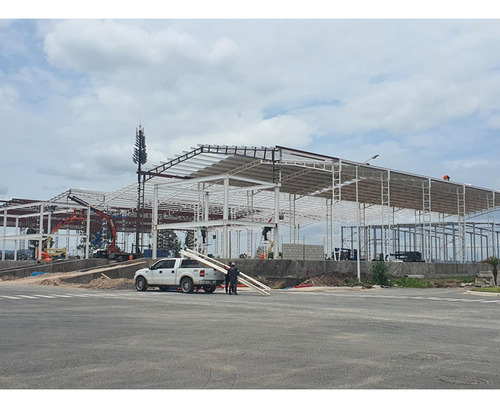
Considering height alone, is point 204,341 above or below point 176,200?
below

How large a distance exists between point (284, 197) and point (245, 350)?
46.9 metres

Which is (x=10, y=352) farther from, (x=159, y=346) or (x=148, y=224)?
(x=148, y=224)

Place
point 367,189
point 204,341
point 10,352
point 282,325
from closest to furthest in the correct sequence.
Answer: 1. point 10,352
2. point 204,341
3. point 282,325
4. point 367,189

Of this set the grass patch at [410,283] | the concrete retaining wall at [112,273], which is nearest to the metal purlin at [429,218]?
the grass patch at [410,283]

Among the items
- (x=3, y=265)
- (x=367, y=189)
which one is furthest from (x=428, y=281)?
(x=3, y=265)

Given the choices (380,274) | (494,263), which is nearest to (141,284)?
(380,274)

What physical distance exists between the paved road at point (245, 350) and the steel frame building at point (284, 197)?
1995 centimetres

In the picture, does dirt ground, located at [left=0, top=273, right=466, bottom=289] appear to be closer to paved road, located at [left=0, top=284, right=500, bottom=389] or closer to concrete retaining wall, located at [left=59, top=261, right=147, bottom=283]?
concrete retaining wall, located at [left=59, top=261, right=147, bottom=283]

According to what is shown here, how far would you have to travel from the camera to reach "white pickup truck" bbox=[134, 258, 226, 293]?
1005 inches

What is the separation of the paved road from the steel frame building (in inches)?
786

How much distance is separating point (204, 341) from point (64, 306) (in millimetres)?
9102

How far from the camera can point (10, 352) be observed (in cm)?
857

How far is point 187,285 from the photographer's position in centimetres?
2577

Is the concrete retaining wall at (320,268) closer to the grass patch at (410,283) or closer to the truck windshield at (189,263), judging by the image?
the grass patch at (410,283)
